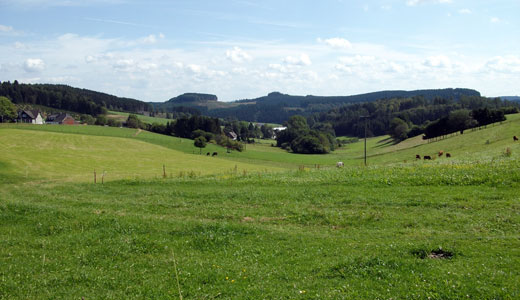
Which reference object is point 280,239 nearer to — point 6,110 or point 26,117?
point 6,110

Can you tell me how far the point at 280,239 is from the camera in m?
13.2

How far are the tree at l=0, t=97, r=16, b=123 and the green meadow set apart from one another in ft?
368

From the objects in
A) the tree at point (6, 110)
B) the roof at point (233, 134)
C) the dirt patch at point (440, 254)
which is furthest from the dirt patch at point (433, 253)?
the roof at point (233, 134)

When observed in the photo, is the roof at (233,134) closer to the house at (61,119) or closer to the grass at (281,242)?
the house at (61,119)

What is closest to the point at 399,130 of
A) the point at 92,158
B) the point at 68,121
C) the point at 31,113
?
the point at 92,158

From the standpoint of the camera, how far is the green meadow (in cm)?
896

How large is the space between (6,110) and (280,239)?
13276cm

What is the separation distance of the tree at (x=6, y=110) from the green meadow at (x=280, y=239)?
112 meters

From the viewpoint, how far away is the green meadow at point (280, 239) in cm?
896

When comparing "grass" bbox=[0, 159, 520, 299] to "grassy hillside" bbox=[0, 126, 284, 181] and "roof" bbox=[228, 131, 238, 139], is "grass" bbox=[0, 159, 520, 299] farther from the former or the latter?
"roof" bbox=[228, 131, 238, 139]

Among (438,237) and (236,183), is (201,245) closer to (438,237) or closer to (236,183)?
(438,237)

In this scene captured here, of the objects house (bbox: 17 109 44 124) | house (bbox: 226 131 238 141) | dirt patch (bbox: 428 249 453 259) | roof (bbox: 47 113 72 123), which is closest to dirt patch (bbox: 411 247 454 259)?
dirt patch (bbox: 428 249 453 259)

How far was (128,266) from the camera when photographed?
10.8m

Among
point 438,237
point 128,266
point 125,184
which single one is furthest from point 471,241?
point 125,184
